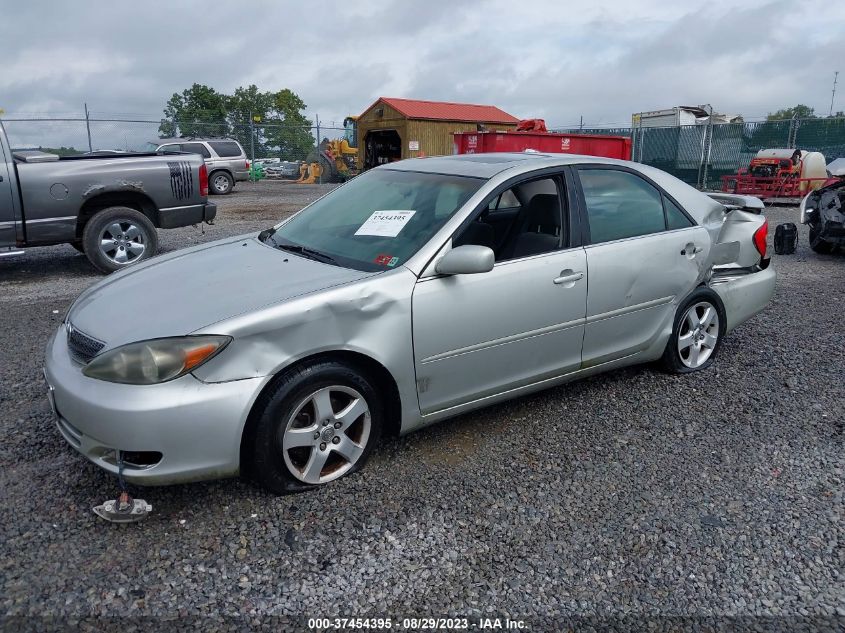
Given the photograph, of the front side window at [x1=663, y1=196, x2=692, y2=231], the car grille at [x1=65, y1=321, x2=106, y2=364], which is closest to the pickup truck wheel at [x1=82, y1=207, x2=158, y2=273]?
the car grille at [x1=65, y1=321, x2=106, y2=364]

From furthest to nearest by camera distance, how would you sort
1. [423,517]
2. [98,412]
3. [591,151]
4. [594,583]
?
[591,151] < [423,517] < [98,412] < [594,583]

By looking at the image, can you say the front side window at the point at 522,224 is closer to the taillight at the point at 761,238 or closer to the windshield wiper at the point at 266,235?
the windshield wiper at the point at 266,235

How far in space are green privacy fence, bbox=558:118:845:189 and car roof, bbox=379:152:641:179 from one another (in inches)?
774

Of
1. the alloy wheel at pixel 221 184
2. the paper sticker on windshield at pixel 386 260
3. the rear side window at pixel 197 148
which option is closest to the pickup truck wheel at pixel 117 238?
the paper sticker on windshield at pixel 386 260

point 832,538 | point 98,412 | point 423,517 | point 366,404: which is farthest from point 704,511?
point 98,412

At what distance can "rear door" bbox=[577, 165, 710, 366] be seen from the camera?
12.8 ft

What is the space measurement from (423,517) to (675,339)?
93.3 inches

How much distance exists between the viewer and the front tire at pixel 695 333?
4449 millimetres

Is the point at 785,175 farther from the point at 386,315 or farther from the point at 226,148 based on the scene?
the point at 386,315

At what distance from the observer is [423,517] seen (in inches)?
116

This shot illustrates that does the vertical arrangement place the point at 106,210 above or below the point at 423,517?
above

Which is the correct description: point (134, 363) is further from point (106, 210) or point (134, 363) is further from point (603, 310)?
point (106, 210)

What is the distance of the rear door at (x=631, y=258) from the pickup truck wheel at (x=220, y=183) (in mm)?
17863

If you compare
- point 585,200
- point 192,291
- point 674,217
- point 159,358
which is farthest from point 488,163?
point 159,358
